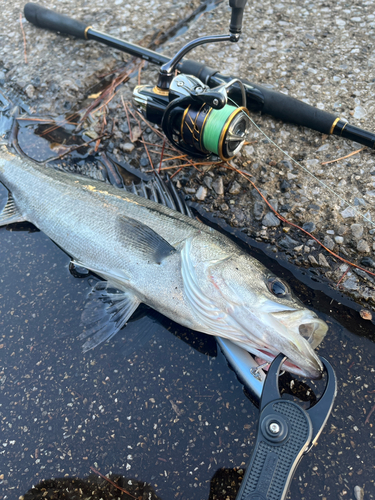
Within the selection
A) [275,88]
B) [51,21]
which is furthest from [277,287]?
[51,21]

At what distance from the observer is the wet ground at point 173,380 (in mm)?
2117

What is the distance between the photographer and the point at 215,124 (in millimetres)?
2650

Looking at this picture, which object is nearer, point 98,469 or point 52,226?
point 98,469

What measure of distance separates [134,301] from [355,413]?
5.66ft

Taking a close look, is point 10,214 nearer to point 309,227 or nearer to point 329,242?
point 309,227

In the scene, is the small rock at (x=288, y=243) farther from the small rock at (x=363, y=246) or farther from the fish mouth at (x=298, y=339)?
the fish mouth at (x=298, y=339)

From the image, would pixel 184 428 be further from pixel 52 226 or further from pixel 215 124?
pixel 215 124

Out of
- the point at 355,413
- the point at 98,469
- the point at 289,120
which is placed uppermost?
the point at 289,120

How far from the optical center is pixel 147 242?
2584 mm

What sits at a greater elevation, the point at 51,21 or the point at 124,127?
the point at 51,21

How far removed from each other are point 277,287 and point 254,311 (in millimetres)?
260

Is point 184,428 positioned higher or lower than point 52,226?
lower

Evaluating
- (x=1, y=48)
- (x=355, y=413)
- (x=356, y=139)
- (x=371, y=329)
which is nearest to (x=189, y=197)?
(x=356, y=139)

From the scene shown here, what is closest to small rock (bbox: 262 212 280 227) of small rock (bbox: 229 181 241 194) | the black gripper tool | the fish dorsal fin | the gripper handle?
small rock (bbox: 229 181 241 194)
